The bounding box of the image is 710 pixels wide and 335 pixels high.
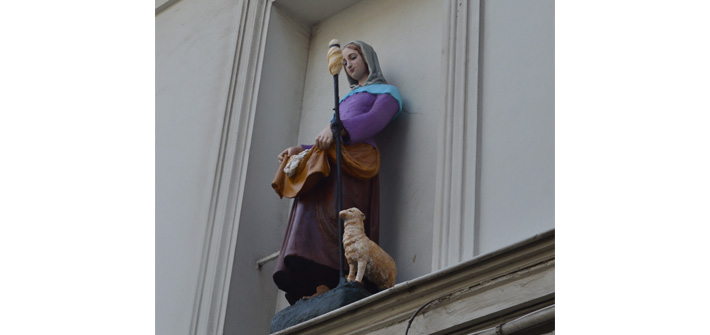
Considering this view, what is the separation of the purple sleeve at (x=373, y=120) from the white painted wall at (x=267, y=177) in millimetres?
830

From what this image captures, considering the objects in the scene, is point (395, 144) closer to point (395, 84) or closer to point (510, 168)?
point (395, 84)

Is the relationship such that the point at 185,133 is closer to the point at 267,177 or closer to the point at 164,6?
the point at 267,177

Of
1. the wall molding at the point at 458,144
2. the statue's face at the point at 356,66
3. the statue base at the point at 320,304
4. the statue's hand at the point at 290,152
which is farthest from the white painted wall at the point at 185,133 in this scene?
the wall molding at the point at 458,144

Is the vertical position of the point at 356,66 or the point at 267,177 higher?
the point at 356,66

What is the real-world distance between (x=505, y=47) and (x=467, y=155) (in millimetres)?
489

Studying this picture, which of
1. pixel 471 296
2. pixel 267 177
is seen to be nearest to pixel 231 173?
pixel 267 177

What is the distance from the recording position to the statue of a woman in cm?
517

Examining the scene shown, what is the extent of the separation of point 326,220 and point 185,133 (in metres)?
1.56

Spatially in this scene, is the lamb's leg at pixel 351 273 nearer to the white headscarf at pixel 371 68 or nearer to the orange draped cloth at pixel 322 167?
the orange draped cloth at pixel 322 167

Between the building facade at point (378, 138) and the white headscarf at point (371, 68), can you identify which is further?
the white headscarf at point (371, 68)

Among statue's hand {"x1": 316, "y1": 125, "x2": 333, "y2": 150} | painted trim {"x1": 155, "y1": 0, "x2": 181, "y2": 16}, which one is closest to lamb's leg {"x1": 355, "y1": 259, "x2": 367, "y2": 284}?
statue's hand {"x1": 316, "y1": 125, "x2": 333, "y2": 150}

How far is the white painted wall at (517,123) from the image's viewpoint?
15.0 feet

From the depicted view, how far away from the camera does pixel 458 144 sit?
4918mm

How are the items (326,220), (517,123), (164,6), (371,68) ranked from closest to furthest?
(517,123) → (326,220) → (371,68) → (164,6)
